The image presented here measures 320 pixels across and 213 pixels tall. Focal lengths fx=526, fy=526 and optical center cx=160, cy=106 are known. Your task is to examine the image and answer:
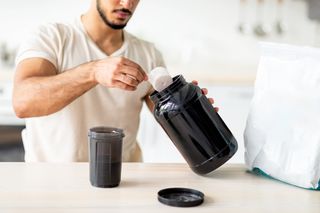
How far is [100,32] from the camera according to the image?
1.80 metres

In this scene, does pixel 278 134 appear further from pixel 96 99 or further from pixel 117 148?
pixel 96 99

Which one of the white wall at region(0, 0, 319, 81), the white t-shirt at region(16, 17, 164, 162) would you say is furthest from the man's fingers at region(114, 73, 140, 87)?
the white wall at region(0, 0, 319, 81)

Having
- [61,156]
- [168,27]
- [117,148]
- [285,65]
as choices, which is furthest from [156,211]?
[168,27]

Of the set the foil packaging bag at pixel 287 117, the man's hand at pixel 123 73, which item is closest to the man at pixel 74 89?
the man's hand at pixel 123 73

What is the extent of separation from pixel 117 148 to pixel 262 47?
0.49m

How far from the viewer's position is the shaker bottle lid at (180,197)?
1063mm

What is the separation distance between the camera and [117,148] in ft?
3.87

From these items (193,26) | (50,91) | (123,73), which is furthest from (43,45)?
(193,26)

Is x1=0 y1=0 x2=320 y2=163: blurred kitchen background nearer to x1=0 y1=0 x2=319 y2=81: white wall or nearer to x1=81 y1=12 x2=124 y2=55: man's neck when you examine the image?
x1=0 y1=0 x2=319 y2=81: white wall

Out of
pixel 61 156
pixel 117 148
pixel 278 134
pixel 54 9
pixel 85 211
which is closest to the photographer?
pixel 85 211

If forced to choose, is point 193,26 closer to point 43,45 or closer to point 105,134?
point 43,45

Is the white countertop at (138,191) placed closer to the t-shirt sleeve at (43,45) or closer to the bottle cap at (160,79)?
the bottle cap at (160,79)

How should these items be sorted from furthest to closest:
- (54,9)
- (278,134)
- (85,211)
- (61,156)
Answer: (54,9) < (61,156) < (278,134) < (85,211)

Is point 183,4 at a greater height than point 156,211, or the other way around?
point 183,4
